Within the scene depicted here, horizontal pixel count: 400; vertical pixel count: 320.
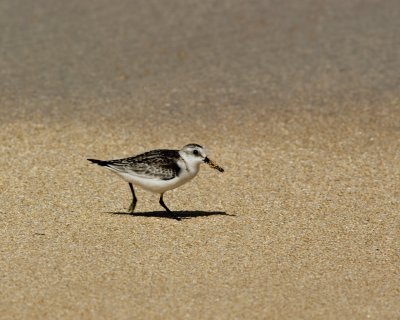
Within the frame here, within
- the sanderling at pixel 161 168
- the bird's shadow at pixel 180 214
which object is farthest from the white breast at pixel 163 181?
the bird's shadow at pixel 180 214

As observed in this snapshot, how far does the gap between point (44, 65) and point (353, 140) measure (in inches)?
194

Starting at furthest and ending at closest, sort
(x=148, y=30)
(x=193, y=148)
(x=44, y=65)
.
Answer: (x=148, y=30) → (x=44, y=65) → (x=193, y=148)

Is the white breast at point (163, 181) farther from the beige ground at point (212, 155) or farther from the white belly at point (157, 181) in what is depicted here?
the beige ground at point (212, 155)

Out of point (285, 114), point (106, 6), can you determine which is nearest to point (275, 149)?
point (285, 114)

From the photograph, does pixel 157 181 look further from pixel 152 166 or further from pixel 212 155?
pixel 212 155

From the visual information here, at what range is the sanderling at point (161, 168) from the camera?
8.62 metres

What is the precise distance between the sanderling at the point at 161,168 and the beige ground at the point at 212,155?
35cm

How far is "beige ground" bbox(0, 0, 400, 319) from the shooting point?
7219mm

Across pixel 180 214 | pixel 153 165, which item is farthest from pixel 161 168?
pixel 180 214

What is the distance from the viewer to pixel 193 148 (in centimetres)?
871

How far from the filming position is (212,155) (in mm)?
10750

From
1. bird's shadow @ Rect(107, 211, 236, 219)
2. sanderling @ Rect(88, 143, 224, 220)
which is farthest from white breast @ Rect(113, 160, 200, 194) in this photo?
bird's shadow @ Rect(107, 211, 236, 219)

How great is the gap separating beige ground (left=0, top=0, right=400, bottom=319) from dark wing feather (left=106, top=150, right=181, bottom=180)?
438mm

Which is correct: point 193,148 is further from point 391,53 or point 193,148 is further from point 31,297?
point 391,53
